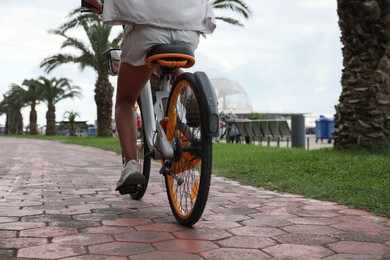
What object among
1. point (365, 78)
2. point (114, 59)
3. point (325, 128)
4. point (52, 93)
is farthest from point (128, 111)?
point (52, 93)

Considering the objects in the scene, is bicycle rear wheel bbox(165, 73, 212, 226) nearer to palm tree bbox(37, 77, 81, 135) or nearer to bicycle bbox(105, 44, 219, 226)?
bicycle bbox(105, 44, 219, 226)

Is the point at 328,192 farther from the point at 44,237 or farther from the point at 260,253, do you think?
the point at 44,237

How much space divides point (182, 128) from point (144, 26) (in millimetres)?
626

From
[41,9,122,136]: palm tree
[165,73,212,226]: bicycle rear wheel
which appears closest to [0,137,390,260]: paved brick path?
[165,73,212,226]: bicycle rear wheel

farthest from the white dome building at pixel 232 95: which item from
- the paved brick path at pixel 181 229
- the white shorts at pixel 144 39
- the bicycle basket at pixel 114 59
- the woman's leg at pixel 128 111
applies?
the white shorts at pixel 144 39

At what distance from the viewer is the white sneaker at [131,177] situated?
291 cm

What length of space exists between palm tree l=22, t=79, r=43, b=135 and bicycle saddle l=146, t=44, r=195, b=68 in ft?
140

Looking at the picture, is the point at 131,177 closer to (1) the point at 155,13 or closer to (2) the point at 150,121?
(2) the point at 150,121

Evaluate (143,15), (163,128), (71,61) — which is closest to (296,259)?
(163,128)

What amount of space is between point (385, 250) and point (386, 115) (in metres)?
6.02

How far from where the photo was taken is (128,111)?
315 cm

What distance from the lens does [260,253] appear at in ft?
7.32

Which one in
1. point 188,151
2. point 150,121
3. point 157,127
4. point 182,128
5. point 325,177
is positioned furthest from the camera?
point 325,177

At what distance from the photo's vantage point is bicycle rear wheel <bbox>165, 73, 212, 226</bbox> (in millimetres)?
2527
